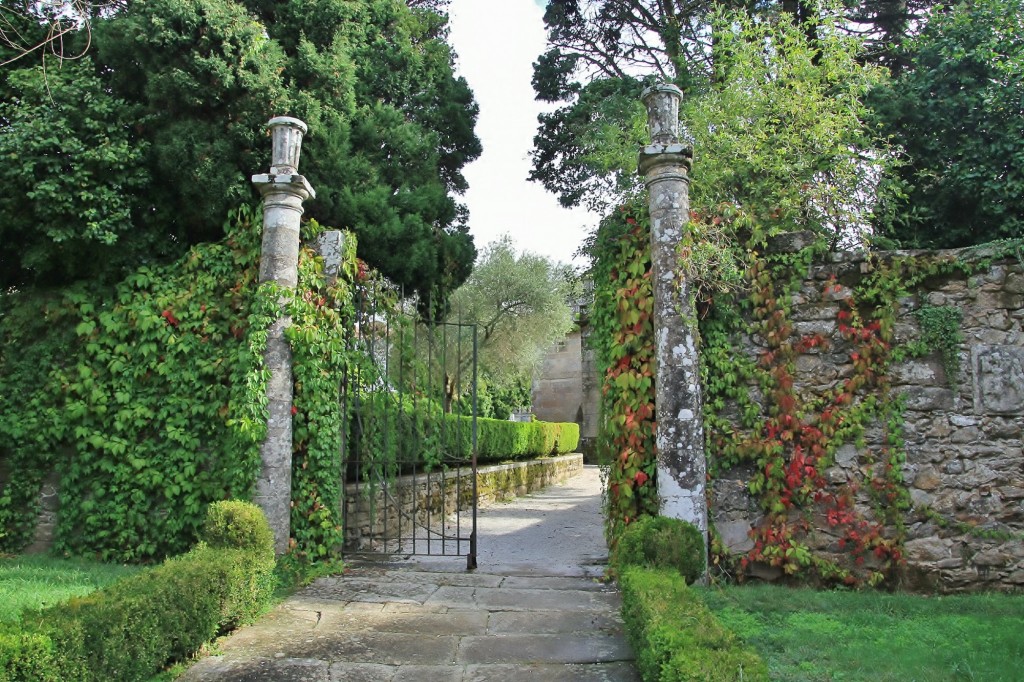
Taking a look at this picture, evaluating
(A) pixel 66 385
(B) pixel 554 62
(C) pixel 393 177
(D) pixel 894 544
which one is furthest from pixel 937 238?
(A) pixel 66 385

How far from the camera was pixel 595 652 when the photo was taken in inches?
165

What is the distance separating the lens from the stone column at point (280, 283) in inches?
241

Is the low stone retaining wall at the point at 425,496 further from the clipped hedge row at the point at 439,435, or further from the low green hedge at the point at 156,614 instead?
the low green hedge at the point at 156,614

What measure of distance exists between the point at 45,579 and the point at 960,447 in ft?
24.2

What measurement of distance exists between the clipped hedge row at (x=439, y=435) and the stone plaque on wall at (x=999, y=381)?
177 inches

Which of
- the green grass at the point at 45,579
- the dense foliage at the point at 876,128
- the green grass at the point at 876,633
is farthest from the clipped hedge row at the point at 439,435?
the dense foliage at the point at 876,128

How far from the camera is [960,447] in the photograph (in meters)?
5.64

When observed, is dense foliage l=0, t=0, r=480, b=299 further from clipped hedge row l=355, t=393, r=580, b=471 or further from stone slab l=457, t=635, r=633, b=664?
stone slab l=457, t=635, r=633, b=664

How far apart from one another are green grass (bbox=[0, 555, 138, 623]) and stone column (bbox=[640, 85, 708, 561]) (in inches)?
159

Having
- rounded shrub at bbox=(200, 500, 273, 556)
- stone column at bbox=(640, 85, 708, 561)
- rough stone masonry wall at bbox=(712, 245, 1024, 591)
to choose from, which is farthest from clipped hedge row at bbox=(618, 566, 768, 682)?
rounded shrub at bbox=(200, 500, 273, 556)

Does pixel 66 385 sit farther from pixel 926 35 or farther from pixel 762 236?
pixel 926 35

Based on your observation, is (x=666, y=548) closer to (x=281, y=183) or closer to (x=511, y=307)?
(x=281, y=183)

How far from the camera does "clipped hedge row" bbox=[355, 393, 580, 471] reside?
6965mm

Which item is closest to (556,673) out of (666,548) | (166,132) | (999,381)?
(666,548)
